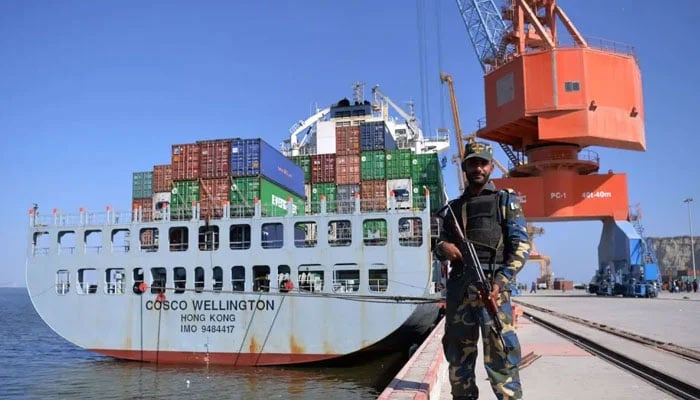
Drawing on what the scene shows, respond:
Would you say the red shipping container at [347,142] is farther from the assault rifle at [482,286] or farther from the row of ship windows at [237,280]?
the assault rifle at [482,286]

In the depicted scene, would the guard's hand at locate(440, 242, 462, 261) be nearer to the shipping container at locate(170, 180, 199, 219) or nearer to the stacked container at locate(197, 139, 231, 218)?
the stacked container at locate(197, 139, 231, 218)

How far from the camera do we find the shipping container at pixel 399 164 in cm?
2603

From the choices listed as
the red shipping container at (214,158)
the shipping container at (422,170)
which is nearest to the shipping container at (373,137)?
the shipping container at (422,170)

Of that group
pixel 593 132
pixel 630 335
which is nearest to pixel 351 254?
pixel 630 335

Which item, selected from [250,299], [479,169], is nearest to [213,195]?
[250,299]

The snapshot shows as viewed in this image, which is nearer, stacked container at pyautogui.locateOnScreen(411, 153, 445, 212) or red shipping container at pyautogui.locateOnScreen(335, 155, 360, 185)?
stacked container at pyautogui.locateOnScreen(411, 153, 445, 212)

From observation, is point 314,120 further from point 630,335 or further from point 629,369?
point 629,369

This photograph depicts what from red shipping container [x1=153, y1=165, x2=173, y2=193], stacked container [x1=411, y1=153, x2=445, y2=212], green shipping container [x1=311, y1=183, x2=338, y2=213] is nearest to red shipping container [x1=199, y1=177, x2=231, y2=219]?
red shipping container [x1=153, y1=165, x2=173, y2=193]

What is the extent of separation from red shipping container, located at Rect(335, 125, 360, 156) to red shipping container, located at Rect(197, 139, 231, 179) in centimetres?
702

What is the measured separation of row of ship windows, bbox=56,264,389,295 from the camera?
17.7m

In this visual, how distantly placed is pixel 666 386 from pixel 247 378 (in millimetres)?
12056

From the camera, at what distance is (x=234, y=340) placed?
17.6 m

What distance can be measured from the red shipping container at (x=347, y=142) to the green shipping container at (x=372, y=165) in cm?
53

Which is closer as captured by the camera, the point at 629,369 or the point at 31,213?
the point at 629,369
